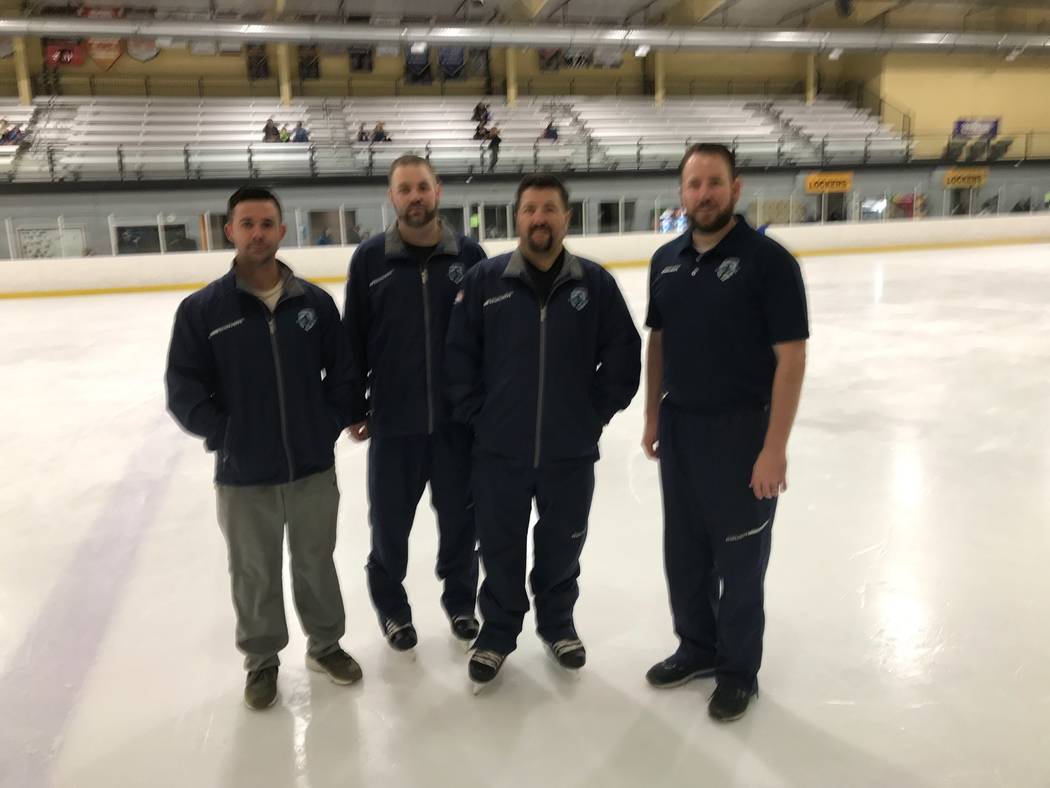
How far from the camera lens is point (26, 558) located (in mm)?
3684

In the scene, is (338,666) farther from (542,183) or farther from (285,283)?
(542,183)

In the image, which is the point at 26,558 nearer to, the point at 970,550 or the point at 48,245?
the point at 970,550

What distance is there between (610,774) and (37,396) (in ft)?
20.8

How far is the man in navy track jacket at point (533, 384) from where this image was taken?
236 cm

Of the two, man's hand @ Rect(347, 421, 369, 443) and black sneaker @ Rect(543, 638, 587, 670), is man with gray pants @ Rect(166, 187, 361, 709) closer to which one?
man's hand @ Rect(347, 421, 369, 443)

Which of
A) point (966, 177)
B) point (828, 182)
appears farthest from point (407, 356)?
point (966, 177)

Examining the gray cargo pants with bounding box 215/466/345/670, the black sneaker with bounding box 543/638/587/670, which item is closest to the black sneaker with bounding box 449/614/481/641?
the black sneaker with bounding box 543/638/587/670

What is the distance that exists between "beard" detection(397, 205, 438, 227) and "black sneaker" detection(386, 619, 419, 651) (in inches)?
53.8

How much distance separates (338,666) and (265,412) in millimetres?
890

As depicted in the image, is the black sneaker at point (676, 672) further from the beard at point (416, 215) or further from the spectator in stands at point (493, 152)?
the spectator in stands at point (493, 152)

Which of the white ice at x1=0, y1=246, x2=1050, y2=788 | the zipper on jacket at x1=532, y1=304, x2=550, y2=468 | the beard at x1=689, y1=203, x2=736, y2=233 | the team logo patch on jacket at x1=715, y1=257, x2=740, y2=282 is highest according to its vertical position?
the beard at x1=689, y1=203, x2=736, y2=233

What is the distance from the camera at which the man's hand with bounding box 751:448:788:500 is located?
2.23m

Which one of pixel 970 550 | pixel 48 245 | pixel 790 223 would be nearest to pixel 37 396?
pixel 970 550

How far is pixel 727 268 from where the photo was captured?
2199 millimetres
